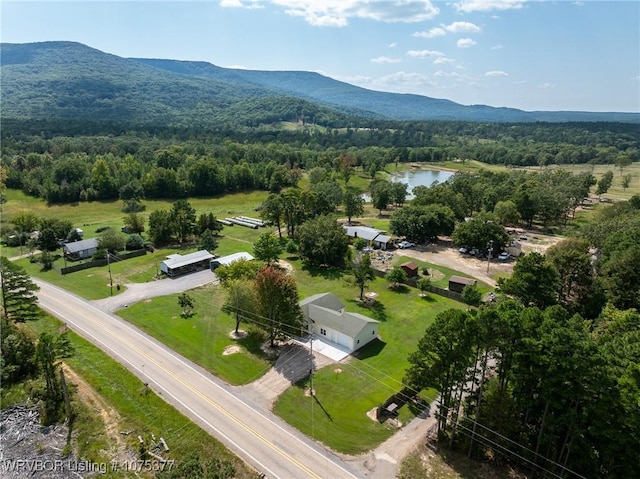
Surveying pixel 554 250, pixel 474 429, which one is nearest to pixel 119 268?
pixel 474 429

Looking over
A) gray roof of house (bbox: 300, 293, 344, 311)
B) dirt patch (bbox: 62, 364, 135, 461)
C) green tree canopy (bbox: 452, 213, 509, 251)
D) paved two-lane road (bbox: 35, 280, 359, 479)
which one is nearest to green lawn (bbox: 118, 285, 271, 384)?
paved two-lane road (bbox: 35, 280, 359, 479)

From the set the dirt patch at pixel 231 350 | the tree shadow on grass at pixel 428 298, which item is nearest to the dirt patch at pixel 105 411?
the dirt patch at pixel 231 350

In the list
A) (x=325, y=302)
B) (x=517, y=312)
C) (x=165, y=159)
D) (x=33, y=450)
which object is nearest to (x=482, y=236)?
(x=325, y=302)

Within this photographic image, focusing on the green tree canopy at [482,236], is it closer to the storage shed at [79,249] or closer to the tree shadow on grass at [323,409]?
the tree shadow on grass at [323,409]

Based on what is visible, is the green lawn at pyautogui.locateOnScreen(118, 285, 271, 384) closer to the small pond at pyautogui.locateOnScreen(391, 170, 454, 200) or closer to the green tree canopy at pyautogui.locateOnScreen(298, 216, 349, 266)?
the green tree canopy at pyautogui.locateOnScreen(298, 216, 349, 266)

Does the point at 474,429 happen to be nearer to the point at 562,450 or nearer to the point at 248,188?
the point at 562,450

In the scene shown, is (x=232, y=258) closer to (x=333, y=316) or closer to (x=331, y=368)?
(x=333, y=316)
